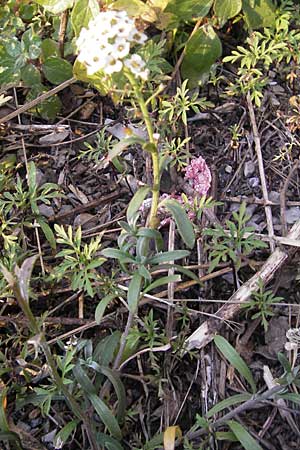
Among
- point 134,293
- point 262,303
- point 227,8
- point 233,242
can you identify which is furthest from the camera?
point 227,8

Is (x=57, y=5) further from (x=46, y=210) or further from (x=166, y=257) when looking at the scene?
(x=166, y=257)

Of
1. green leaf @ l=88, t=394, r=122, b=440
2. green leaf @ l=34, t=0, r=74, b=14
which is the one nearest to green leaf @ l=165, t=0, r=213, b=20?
green leaf @ l=34, t=0, r=74, b=14

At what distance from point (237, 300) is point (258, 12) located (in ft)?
4.59

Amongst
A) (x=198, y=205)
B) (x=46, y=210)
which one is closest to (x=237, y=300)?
(x=198, y=205)

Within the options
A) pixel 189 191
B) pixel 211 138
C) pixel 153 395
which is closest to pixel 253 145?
pixel 211 138

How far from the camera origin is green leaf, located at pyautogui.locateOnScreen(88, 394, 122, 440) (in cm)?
196

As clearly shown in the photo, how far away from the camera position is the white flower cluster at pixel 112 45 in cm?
174

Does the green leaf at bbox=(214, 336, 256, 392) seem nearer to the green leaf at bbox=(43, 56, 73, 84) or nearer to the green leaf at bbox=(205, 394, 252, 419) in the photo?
the green leaf at bbox=(205, 394, 252, 419)

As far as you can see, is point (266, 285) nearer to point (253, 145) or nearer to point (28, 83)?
point (253, 145)

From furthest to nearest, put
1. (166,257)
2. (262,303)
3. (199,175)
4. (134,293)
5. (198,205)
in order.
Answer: (199,175)
(198,205)
(262,303)
(166,257)
(134,293)

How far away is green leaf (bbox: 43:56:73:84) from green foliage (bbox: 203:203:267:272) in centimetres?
102

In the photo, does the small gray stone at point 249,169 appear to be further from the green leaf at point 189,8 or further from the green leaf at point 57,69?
the green leaf at point 57,69

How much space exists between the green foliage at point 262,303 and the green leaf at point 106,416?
663 millimetres

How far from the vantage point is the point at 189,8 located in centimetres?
275
